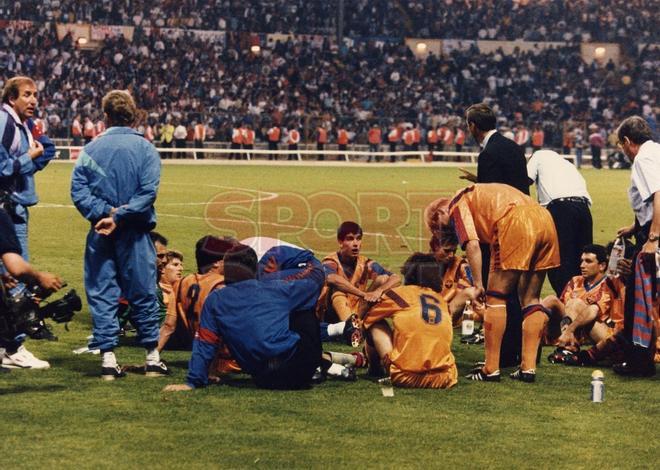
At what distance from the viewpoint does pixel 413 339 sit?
28.9ft

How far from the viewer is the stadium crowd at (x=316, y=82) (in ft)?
167

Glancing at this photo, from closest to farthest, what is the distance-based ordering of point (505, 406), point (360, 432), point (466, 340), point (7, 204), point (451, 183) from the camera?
point (360, 432)
point (505, 406)
point (7, 204)
point (466, 340)
point (451, 183)

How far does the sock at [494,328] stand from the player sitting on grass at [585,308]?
48.5 inches

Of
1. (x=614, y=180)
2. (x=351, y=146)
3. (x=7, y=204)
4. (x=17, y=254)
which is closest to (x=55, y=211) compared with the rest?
(x=7, y=204)

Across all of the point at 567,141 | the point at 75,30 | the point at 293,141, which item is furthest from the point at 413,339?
the point at 75,30

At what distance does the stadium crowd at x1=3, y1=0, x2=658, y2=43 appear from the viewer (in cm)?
5603

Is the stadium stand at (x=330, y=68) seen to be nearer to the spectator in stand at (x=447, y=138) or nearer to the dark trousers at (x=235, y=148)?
the dark trousers at (x=235, y=148)

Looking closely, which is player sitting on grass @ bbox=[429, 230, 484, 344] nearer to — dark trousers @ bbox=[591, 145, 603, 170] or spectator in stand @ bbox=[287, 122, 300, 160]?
spectator in stand @ bbox=[287, 122, 300, 160]

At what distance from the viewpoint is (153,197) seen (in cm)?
877

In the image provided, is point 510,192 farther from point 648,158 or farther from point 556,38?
point 556,38

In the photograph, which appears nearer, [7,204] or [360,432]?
[360,432]

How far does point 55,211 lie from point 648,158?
56.6 ft

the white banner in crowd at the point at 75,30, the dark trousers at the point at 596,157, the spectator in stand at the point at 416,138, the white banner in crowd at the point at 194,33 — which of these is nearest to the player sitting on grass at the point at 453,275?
the dark trousers at the point at 596,157

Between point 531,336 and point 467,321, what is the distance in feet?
7.32
